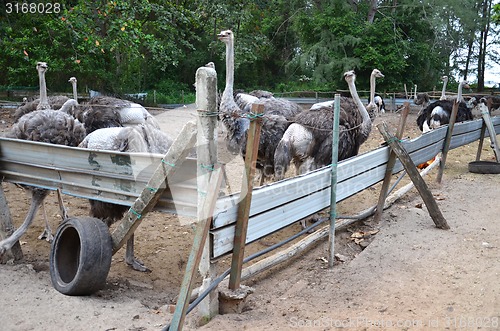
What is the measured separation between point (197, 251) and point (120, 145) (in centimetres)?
180

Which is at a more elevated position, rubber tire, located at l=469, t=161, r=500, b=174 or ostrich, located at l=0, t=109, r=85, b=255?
ostrich, located at l=0, t=109, r=85, b=255

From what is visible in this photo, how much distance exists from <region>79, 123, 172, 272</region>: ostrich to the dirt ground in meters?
0.50

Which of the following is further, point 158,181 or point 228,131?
point 228,131

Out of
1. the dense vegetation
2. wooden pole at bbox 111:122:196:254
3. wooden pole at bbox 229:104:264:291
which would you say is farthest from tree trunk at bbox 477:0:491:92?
wooden pole at bbox 111:122:196:254

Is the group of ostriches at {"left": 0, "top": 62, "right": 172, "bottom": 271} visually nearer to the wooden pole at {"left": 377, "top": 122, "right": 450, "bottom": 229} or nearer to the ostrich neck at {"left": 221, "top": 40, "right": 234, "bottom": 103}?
the ostrich neck at {"left": 221, "top": 40, "right": 234, "bottom": 103}

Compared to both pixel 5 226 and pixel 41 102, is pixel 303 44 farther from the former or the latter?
pixel 5 226

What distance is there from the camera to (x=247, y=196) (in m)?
3.21

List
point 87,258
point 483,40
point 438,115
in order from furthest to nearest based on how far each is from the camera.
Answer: point 483,40
point 438,115
point 87,258

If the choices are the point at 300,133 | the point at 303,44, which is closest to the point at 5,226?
the point at 300,133

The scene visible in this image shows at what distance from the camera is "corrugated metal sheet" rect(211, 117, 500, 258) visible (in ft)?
10.4

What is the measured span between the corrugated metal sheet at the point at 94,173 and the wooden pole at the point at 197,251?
27 cm

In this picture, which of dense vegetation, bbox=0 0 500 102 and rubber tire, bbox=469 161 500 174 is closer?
rubber tire, bbox=469 161 500 174

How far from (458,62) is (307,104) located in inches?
695

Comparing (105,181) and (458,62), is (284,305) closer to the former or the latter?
(105,181)
